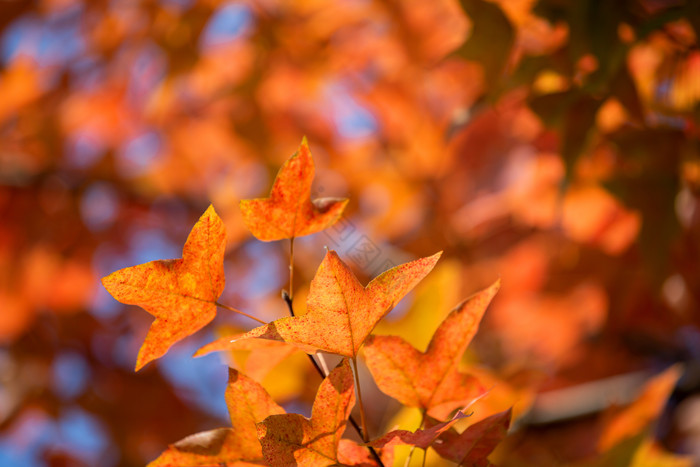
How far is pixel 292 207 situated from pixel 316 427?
160 millimetres

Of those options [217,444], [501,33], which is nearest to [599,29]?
[501,33]

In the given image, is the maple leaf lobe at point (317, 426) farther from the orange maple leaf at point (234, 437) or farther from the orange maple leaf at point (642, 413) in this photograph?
the orange maple leaf at point (642, 413)

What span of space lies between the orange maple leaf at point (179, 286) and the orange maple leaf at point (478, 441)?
21 cm

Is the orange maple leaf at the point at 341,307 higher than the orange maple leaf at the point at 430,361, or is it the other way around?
the orange maple leaf at the point at 341,307

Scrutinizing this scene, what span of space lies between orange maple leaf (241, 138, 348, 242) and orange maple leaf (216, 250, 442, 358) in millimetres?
79

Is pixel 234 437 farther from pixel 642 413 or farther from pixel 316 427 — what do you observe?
pixel 642 413

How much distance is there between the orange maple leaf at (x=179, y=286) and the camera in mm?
368

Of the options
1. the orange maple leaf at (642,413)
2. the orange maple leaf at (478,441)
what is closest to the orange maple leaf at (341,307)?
the orange maple leaf at (478,441)

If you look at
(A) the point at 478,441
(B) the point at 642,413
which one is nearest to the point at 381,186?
(B) the point at 642,413

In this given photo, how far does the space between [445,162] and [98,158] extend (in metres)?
1.21

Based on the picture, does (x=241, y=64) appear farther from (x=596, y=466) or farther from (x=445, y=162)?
(x=596, y=466)

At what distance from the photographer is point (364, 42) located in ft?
5.37

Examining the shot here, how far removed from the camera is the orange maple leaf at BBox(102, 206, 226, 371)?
37 cm

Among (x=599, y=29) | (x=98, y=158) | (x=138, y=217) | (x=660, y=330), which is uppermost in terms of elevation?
(x=599, y=29)
